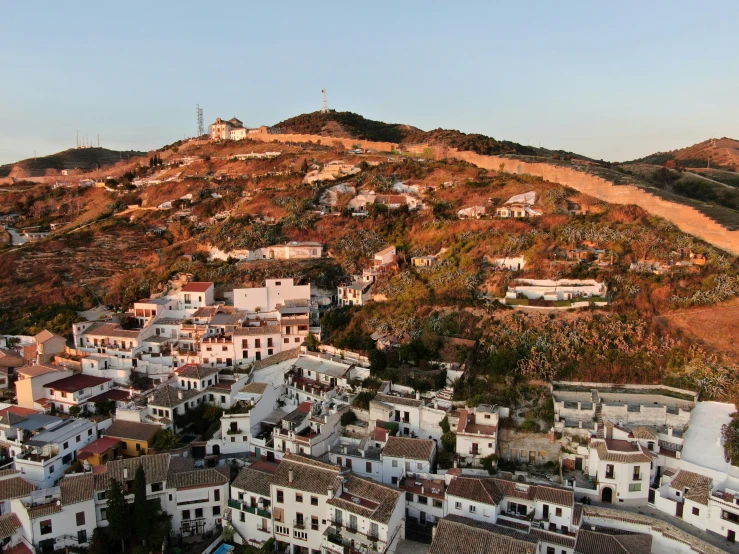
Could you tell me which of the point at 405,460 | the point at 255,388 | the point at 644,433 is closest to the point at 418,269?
the point at 255,388

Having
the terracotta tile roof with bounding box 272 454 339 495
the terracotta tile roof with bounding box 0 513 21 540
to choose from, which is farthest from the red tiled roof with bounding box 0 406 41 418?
the terracotta tile roof with bounding box 272 454 339 495

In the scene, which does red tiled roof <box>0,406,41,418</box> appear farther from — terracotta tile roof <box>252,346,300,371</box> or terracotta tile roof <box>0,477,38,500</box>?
terracotta tile roof <box>252,346,300,371</box>

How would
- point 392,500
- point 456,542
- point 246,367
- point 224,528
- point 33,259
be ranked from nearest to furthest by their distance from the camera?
point 456,542 → point 392,500 → point 224,528 → point 246,367 → point 33,259

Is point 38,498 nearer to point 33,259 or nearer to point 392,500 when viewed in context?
point 392,500

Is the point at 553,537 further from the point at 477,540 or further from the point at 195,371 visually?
the point at 195,371

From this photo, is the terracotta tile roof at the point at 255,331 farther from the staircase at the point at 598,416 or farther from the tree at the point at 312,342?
the staircase at the point at 598,416

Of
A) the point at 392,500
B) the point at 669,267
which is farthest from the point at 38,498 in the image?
the point at 669,267
